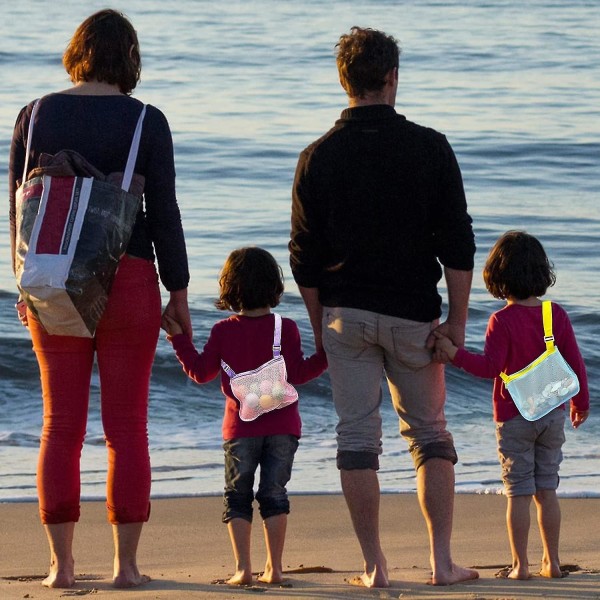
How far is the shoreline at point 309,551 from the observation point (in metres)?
3.59

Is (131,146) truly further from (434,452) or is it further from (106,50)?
(434,452)

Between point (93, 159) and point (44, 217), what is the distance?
217mm

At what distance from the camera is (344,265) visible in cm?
362

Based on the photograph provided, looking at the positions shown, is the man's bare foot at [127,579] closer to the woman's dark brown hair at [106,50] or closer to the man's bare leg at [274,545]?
the man's bare leg at [274,545]

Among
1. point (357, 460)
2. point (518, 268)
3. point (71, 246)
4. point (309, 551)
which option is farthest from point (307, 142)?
point (71, 246)

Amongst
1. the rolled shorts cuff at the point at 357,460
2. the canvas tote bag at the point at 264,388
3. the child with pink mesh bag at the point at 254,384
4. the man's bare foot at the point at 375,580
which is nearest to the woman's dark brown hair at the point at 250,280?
the child with pink mesh bag at the point at 254,384

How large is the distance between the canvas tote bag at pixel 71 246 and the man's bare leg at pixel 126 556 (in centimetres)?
61

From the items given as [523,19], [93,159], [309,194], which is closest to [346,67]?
[309,194]

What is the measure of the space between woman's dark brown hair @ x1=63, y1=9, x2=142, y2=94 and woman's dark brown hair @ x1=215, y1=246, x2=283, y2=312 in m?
0.61

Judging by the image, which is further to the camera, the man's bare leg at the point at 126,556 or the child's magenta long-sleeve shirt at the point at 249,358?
the child's magenta long-sleeve shirt at the point at 249,358

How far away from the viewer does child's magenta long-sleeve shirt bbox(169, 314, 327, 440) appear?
3.77 m

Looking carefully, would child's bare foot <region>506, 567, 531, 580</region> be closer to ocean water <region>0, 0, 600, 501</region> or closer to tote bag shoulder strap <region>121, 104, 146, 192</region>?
tote bag shoulder strap <region>121, 104, 146, 192</region>

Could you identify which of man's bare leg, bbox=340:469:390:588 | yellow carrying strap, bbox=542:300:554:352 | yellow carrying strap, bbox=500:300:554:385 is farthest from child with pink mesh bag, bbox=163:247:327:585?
yellow carrying strap, bbox=542:300:554:352

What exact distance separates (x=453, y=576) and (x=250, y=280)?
1.06 meters
